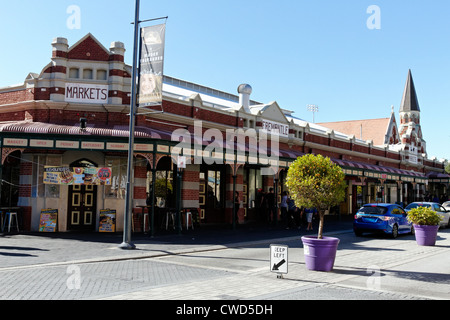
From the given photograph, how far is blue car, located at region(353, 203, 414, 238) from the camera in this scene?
17812 millimetres

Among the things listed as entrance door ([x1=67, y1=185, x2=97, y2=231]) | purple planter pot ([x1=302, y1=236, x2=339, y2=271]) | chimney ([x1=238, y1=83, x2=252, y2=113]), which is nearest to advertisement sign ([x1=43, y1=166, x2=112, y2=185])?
entrance door ([x1=67, y1=185, x2=97, y2=231])

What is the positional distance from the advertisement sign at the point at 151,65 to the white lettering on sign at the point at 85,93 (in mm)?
4617

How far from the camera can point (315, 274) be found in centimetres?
965

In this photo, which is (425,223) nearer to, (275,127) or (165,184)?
(165,184)

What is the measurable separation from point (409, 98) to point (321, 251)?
2063 inches

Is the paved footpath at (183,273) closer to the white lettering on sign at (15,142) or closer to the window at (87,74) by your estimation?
the white lettering on sign at (15,142)

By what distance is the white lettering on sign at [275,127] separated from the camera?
2611 centimetres

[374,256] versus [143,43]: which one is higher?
[143,43]

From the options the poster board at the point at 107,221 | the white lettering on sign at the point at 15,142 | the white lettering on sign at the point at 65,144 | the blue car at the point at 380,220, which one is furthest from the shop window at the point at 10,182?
the blue car at the point at 380,220

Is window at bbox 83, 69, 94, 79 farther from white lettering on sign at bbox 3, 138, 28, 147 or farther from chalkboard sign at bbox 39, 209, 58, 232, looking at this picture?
chalkboard sign at bbox 39, 209, 58, 232

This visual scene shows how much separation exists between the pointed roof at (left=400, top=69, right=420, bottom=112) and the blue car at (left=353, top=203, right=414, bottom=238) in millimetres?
41238
